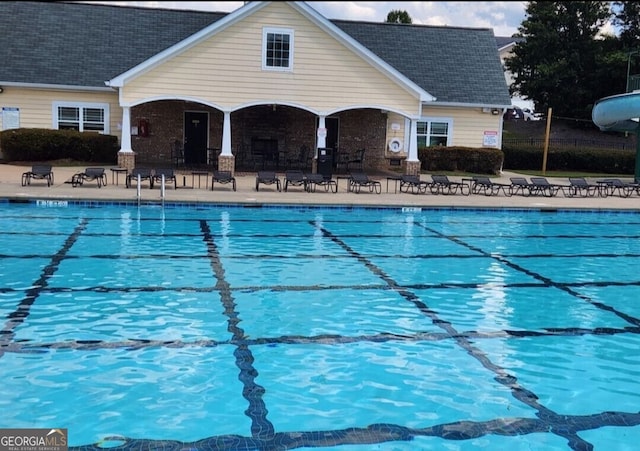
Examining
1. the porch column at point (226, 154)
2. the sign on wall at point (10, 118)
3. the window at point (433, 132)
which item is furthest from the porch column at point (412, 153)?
the sign on wall at point (10, 118)

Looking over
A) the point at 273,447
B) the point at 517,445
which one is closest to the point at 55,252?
the point at 273,447

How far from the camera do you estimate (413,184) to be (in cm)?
2102

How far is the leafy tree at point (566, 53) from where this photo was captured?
142 feet

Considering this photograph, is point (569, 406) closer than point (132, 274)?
Yes

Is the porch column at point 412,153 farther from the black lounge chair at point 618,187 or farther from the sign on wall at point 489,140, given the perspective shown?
the black lounge chair at point 618,187

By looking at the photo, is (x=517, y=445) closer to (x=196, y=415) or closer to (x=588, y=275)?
(x=196, y=415)

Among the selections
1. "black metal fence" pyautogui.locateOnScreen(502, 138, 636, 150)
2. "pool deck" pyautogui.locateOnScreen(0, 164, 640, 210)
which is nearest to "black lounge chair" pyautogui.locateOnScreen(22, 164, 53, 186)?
"pool deck" pyautogui.locateOnScreen(0, 164, 640, 210)

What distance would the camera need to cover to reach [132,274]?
10.1m

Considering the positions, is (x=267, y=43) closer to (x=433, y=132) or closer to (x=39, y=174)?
(x=433, y=132)

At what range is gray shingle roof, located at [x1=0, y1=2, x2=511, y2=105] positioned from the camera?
2556cm

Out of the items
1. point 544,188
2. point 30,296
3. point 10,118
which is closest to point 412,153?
point 544,188

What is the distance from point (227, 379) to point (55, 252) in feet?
21.3

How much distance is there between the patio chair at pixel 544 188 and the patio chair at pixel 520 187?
198 millimetres

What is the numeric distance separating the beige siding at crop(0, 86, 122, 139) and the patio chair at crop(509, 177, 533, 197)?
16085 millimetres
